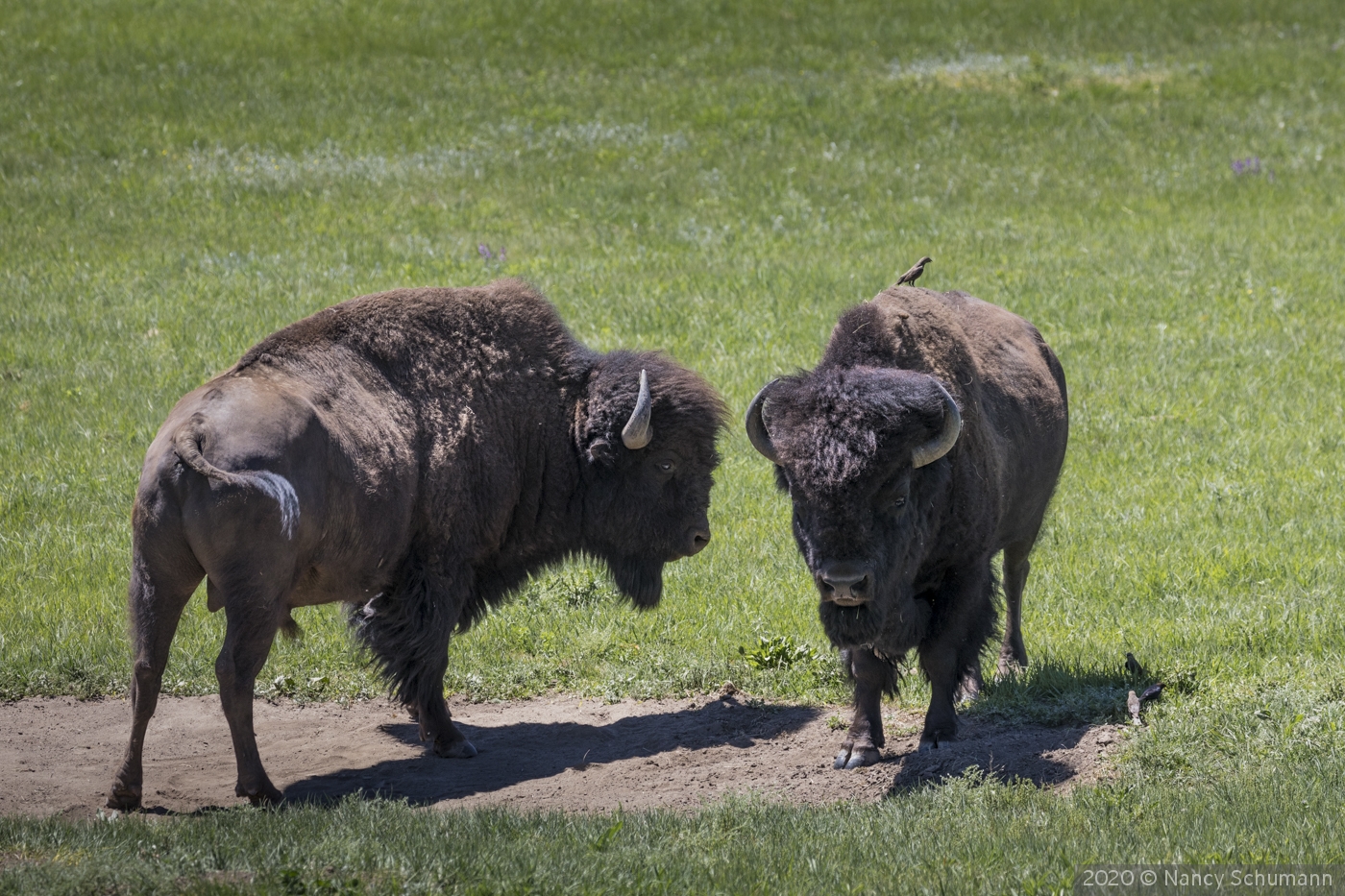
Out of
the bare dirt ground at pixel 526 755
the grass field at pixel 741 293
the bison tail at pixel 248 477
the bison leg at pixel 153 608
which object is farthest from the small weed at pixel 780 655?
the bison leg at pixel 153 608

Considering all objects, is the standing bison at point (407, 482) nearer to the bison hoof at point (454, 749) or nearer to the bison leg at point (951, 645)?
the bison hoof at point (454, 749)

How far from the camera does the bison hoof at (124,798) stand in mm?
6227

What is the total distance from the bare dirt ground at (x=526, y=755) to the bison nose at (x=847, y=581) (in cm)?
106

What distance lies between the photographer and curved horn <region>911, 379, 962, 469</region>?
6.09m

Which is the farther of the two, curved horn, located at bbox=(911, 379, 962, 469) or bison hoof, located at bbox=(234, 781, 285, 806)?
bison hoof, located at bbox=(234, 781, 285, 806)

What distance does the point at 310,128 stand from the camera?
22250 mm

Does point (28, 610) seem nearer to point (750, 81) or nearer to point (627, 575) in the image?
point (627, 575)

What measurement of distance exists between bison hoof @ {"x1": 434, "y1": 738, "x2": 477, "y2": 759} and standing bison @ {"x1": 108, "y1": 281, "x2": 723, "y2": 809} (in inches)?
0.5

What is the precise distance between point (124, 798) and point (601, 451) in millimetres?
3067

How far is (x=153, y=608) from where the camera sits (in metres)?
6.07

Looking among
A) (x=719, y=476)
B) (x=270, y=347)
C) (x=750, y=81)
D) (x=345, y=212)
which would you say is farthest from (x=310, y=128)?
(x=270, y=347)

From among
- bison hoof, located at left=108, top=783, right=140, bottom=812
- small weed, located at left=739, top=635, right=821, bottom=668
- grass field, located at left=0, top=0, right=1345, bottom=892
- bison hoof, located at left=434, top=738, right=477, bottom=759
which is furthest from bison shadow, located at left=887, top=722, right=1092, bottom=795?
bison hoof, located at left=108, top=783, right=140, bottom=812

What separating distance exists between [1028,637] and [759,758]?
2.41 meters

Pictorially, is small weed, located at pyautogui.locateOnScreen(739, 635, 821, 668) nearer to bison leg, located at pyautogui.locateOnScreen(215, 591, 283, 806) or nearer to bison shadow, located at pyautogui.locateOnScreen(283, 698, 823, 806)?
bison shadow, located at pyautogui.locateOnScreen(283, 698, 823, 806)
